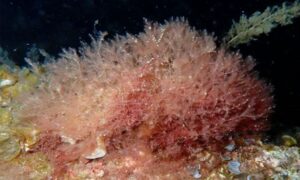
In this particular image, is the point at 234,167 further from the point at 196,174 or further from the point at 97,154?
the point at 97,154

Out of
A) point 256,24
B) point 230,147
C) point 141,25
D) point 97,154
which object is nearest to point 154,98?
point 97,154

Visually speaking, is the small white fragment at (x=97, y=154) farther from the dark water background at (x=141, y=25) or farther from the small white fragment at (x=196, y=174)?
the dark water background at (x=141, y=25)

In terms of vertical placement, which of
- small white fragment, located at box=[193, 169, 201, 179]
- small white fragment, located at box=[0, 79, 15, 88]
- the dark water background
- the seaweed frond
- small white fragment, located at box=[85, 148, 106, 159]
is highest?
the dark water background

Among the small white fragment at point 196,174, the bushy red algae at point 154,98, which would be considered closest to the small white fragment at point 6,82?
the bushy red algae at point 154,98

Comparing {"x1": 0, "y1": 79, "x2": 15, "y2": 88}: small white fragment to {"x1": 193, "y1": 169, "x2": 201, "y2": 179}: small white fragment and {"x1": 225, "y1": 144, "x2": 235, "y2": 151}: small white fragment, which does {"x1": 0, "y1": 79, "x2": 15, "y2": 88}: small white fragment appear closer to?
{"x1": 193, "y1": 169, "x2": 201, "y2": 179}: small white fragment

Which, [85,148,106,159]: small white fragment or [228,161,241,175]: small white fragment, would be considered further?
[85,148,106,159]: small white fragment

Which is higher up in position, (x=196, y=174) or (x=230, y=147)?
(x=230, y=147)

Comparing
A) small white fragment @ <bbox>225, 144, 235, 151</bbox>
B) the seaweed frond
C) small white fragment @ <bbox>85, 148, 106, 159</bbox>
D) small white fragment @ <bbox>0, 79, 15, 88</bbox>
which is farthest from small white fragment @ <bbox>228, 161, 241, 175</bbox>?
small white fragment @ <bbox>0, 79, 15, 88</bbox>
